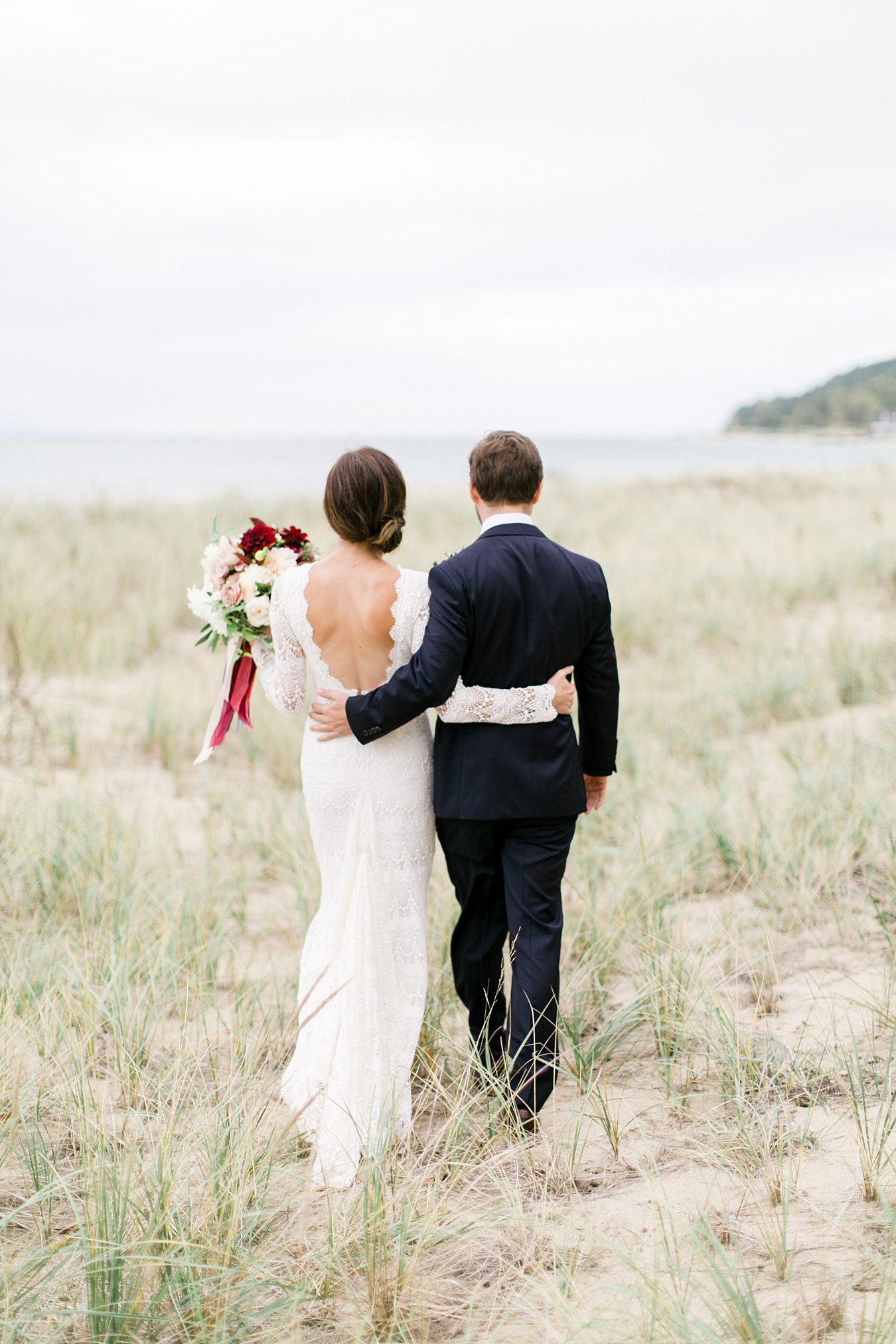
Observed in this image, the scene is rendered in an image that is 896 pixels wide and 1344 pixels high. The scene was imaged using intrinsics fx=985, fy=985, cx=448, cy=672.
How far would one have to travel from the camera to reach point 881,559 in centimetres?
1135

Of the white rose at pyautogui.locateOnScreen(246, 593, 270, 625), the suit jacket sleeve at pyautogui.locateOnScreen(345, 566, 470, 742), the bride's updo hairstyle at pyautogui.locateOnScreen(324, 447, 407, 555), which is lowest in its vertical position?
the suit jacket sleeve at pyautogui.locateOnScreen(345, 566, 470, 742)

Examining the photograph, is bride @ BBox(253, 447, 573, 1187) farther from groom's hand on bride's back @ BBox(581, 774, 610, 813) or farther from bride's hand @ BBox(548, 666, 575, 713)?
groom's hand on bride's back @ BBox(581, 774, 610, 813)

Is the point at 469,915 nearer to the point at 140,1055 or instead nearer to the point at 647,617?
the point at 140,1055

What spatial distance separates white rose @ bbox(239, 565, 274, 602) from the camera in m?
3.38

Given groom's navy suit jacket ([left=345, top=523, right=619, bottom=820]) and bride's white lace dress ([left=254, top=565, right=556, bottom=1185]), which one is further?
bride's white lace dress ([left=254, top=565, right=556, bottom=1185])

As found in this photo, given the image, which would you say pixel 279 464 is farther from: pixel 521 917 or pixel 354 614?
pixel 521 917

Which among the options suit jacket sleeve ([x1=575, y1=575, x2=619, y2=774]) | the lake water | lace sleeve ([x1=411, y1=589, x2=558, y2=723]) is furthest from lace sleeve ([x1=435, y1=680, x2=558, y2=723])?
the lake water

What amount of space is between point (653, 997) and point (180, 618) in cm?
871

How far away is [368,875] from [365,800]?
24 cm

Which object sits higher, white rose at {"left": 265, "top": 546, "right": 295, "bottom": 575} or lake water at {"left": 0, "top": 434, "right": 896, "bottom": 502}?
lake water at {"left": 0, "top": 434, "right": 896, "bottom": 502}

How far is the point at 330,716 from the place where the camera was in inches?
124

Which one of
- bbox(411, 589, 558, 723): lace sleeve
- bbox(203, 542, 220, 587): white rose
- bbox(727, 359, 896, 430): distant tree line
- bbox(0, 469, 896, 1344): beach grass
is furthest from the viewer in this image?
bbox(727, 359, 896, 430): distant tree line

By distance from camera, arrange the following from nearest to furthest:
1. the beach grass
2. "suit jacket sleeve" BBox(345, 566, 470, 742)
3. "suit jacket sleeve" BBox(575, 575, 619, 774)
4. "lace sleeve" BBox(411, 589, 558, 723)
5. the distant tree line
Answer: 1. the beach grass
2. "suit jacket sleeve" BBox(345, 566, 470, 742)
3. "lace sleeve" BBox(411, 589, 558, 723)
4. "suit jacket sleeve" BBox(575, 575, 619, 774)
5. the distant tree line

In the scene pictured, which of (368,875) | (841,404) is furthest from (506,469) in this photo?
(841,404)
